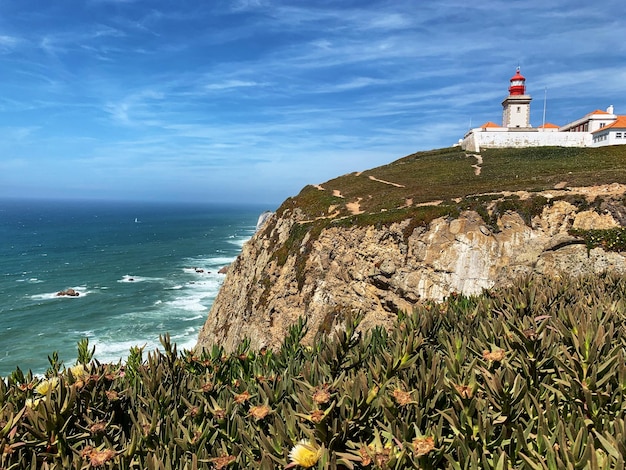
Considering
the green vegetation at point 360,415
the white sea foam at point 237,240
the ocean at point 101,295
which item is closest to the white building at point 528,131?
the ocean at point 101,295

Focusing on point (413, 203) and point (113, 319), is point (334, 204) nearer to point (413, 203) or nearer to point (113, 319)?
point (413, 203)

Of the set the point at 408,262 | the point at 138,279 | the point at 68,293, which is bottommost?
the point at 138,279

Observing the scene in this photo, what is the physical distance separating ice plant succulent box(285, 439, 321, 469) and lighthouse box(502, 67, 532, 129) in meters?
69.2

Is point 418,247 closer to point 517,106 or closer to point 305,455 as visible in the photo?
point 305,455

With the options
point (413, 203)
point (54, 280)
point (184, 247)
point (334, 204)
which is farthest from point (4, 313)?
point (184, 247)

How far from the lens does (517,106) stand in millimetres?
62812

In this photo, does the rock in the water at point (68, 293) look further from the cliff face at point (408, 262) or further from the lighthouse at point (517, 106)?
the lighthouse at point (517, 106)

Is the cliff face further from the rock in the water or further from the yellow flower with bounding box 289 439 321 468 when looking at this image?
the rock in the water

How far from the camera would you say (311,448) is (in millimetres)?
2805

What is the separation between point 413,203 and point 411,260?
21.4ft

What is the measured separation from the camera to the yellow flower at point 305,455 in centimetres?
272

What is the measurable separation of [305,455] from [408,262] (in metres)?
25.8

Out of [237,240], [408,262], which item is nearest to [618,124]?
[408,262]

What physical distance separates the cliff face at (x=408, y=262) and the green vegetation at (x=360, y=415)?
59.6 ft
